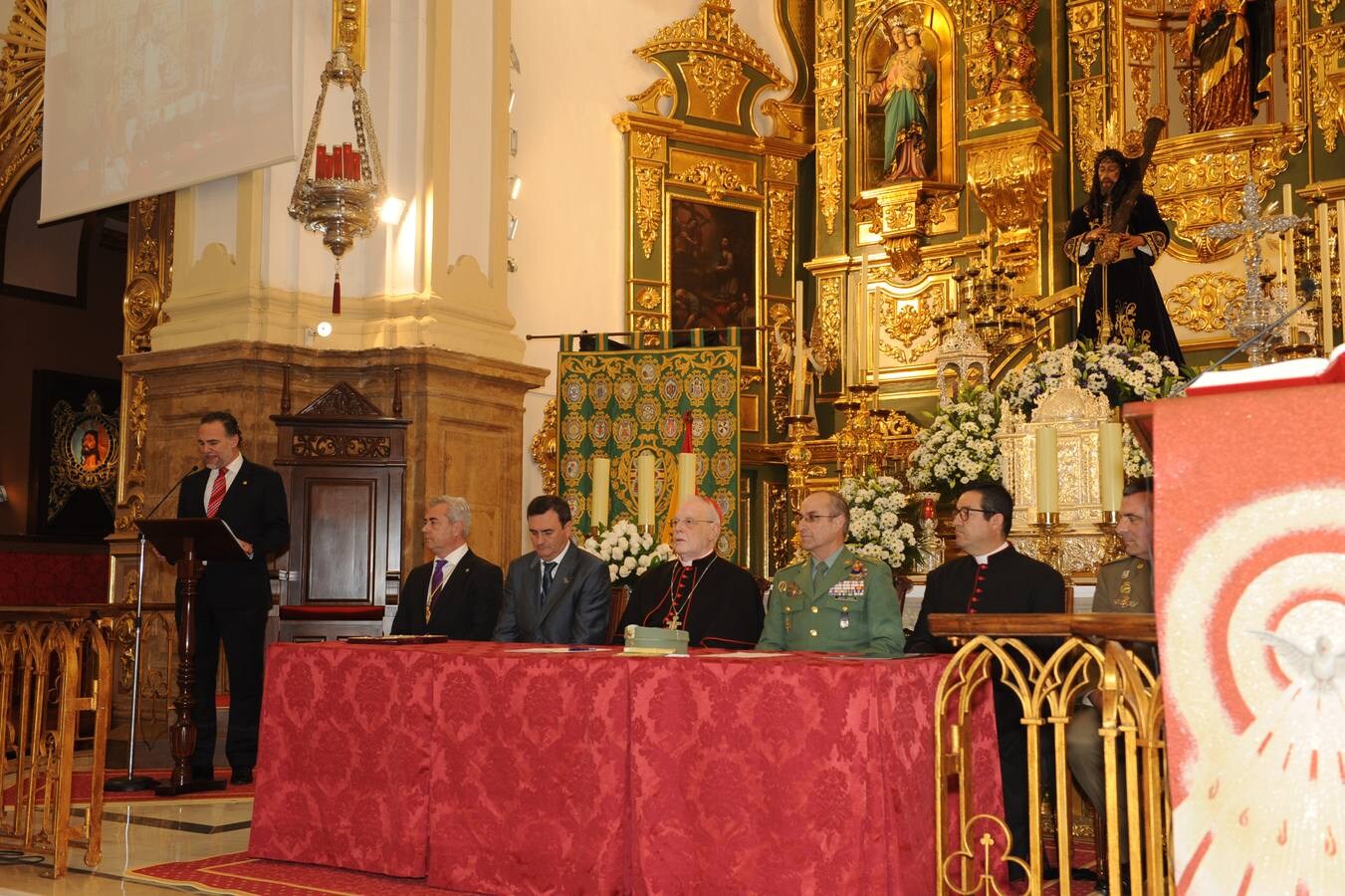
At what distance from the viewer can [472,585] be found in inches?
242

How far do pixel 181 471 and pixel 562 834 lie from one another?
5.53m

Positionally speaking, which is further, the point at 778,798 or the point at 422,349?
the point at 422,349

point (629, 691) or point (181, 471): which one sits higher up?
point (181, 471)

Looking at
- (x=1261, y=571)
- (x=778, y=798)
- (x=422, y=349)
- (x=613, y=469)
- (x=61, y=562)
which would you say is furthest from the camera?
(x=61, y=562)

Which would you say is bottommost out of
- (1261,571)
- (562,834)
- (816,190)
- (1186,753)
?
(562,834)

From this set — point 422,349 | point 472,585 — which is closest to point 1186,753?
point 472,585

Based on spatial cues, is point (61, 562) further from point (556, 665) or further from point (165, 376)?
point (556, 665)

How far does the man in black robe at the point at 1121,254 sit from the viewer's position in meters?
9.74

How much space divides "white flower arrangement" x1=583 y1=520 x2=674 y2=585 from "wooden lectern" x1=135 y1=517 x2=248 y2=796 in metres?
1.72

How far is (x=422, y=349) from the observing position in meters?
8.77

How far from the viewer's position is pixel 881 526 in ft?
23.7

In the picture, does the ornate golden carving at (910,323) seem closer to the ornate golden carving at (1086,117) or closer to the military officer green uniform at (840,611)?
the ornate golden carving at (1086,117)

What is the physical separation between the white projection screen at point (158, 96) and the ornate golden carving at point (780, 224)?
5.18m

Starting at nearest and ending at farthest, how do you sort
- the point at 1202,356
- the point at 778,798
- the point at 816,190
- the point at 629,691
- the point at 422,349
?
1. the point at 778,798
2. the point at 629,691
3. the point at 422,349
4. the point at 1202,356
5. the point at 816,190
